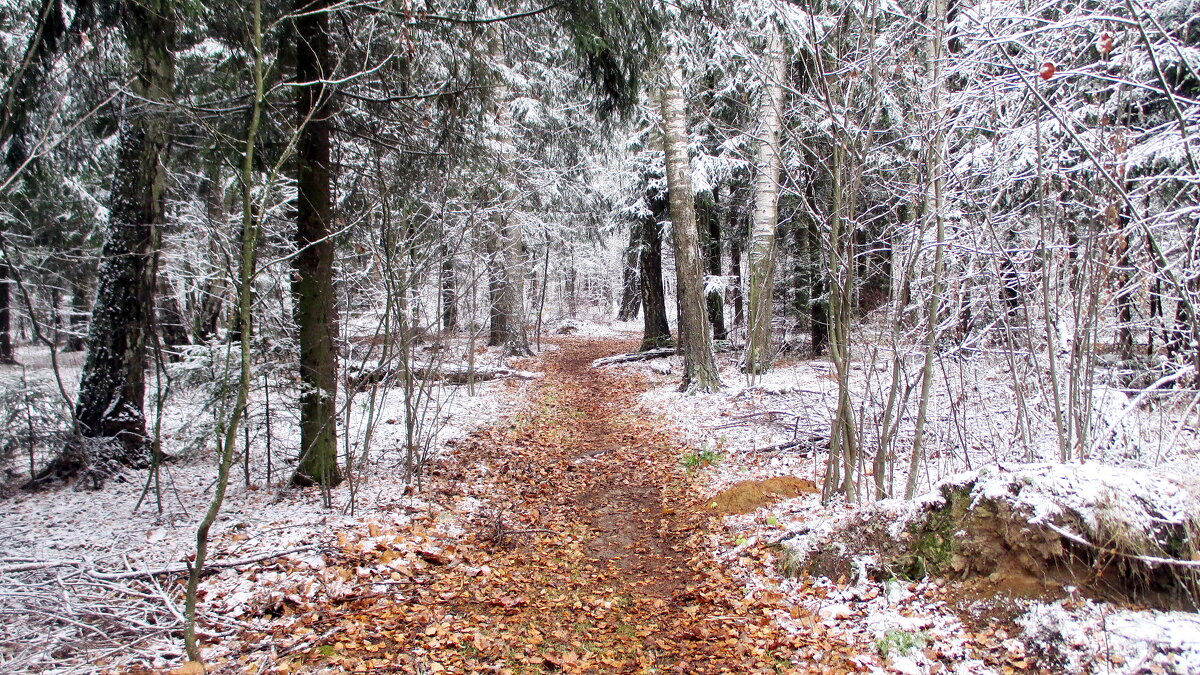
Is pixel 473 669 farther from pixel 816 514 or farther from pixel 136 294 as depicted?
pixel 136 294

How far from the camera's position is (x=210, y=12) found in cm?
484

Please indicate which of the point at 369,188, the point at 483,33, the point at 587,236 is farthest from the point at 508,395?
the point at 587,236

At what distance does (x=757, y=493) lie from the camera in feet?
16.7

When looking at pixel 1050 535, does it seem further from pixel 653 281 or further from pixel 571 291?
pixel 571 291

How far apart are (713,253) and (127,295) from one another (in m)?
13.1

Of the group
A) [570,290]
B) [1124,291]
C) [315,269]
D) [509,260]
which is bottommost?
[1124,291]

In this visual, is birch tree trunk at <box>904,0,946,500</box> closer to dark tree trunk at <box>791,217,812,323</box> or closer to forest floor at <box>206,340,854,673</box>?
forest floor at <box>206,340,854,673</box>

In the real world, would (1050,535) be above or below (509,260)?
below

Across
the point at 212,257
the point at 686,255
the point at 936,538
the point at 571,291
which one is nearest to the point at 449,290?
the point at 212,257

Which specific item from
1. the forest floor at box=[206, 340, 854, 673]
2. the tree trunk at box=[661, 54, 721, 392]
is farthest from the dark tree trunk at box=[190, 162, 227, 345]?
the tree trunk at box=[661, 54, 721, 392]

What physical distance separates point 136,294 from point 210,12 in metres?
2.87

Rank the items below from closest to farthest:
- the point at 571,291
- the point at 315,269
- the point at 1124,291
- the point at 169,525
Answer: the point at 1124,291 → the point at 169,525 → the point at 315,269 → the point at 571,291

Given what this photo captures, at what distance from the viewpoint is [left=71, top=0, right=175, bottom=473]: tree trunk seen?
569 cm

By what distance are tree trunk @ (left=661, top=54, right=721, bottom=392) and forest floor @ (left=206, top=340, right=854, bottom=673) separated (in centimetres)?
350
